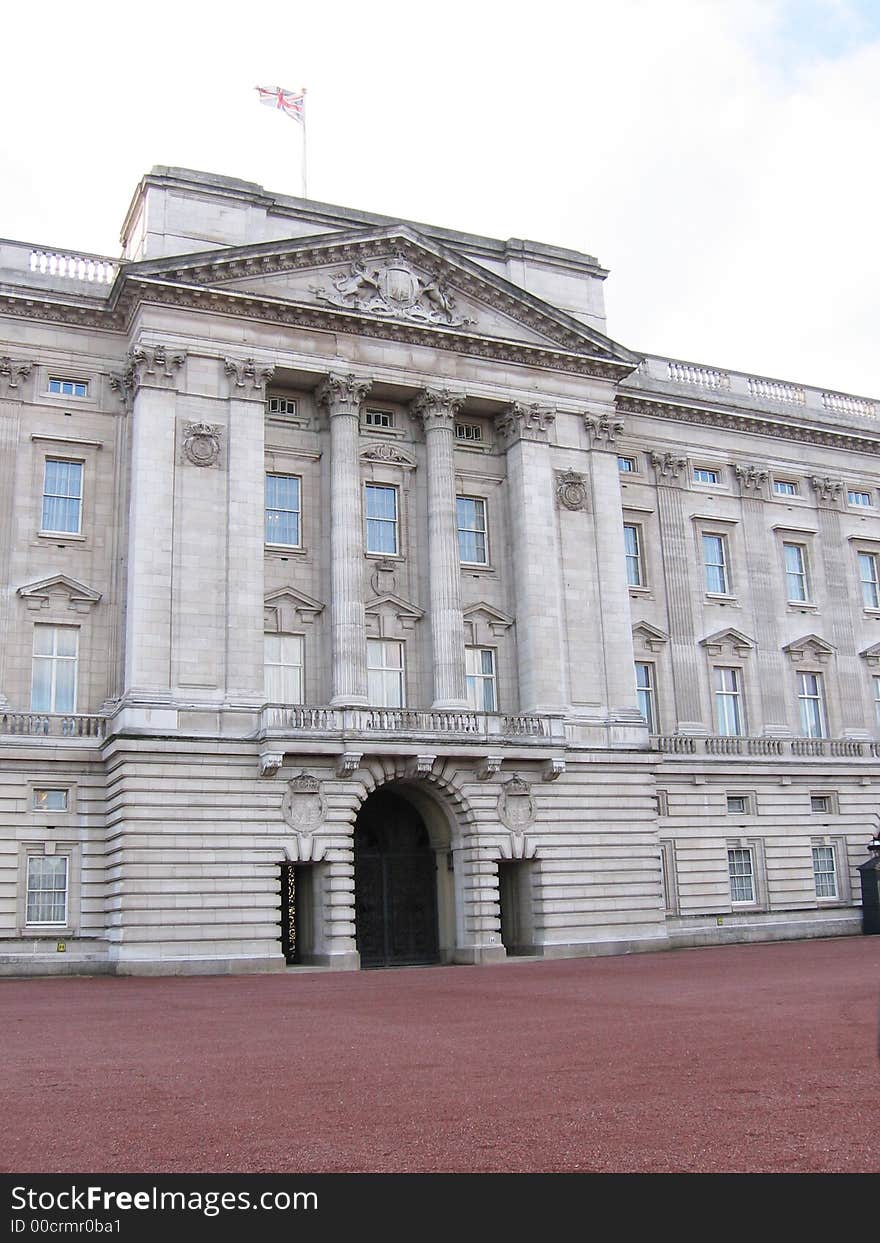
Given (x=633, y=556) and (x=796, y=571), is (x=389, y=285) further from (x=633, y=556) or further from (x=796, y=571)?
(x=796, y=571)

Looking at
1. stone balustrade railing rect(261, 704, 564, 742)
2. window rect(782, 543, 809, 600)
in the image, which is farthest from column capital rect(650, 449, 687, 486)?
stone balustrade railing rect(261, 704, 564, 742)

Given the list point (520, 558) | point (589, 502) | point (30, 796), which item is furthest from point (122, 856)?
point (589, 502)

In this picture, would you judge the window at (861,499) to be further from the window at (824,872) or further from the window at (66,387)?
the window at (66,387)

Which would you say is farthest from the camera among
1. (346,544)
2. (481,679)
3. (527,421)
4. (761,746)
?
(761,746)

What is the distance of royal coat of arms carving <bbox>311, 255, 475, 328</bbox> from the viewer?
43.1m

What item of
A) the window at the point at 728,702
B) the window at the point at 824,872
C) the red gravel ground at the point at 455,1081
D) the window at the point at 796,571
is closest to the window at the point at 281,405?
the window at the point at 728,702

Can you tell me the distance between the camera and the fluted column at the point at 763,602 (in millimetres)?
50844

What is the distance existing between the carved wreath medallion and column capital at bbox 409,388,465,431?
25.3 feet

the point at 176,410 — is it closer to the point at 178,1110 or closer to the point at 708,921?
the point at 708,921

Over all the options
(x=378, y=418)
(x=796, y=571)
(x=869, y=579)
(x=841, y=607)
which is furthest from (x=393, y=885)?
(x=869, y=579)

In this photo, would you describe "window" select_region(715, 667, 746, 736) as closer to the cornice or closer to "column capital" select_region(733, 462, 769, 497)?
"column capital" select_region(733, 462, 769, 497)

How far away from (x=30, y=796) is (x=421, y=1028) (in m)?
21.7

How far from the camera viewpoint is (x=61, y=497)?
40531 mm

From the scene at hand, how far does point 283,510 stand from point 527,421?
31.6ft
